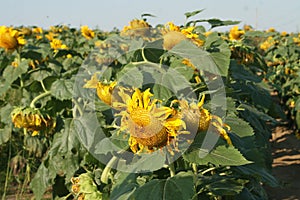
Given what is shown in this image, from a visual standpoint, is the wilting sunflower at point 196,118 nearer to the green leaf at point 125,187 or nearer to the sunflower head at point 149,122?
the sunflower head at point 149,122

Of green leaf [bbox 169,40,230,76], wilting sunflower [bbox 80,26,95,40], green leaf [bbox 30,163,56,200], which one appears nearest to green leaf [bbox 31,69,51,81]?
green leaf [bbox 30,163,56,200]

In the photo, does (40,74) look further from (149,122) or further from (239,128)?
(149,122)

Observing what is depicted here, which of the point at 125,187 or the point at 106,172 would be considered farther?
the point at 106,172

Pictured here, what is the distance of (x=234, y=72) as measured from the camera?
7.83 feet

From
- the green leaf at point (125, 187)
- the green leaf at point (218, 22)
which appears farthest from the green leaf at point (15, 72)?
the green leaf at point (125, 187)

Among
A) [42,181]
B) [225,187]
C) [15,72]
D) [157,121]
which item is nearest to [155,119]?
[157,121]

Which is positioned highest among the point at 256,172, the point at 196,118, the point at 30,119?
the point at 196,118

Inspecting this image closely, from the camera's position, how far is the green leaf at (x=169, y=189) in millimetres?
1241

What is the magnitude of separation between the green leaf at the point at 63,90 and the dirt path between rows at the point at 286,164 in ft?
6.66

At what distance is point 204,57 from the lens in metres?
1.87

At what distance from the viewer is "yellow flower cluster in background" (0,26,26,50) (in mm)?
2877

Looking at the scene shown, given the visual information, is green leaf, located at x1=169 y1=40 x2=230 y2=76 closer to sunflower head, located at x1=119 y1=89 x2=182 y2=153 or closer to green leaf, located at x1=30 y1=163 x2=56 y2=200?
sunflower head, located at x1=119 y1=89 x2=182 y2=153

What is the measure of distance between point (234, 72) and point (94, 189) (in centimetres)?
112

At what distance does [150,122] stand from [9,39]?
1.99m
